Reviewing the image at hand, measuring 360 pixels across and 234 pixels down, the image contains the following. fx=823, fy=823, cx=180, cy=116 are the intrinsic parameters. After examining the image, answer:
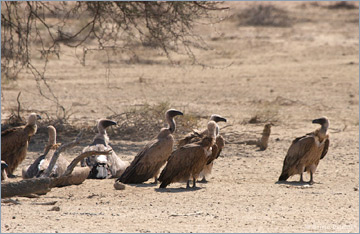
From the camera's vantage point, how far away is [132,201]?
27.7ft

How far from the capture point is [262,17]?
27766 millimetres

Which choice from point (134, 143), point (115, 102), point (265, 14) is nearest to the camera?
point (134, 143)

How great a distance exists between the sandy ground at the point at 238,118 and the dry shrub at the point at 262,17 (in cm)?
43

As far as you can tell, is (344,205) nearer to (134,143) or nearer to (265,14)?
(134,143)

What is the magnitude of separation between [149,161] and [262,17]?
1882cm

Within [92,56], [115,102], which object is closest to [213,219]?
[115,102]

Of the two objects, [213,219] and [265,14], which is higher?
[265,14]

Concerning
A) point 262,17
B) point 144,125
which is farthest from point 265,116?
point 262,17

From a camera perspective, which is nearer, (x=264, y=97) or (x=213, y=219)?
(x=213, y=219)

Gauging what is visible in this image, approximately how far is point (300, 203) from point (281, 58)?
14.5m

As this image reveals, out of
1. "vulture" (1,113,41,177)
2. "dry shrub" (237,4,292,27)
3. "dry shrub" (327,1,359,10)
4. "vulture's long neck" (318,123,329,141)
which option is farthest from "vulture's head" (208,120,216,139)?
"dry shrub" (327,1,359,10)

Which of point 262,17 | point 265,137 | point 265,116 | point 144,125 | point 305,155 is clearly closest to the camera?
point 305,155

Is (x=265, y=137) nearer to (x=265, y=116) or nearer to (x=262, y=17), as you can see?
(x=265, y=116)

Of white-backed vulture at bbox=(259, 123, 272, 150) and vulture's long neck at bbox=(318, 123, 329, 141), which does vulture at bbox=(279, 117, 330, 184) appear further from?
white-backed vulture at bbox=(259, 123, 272, 150)
